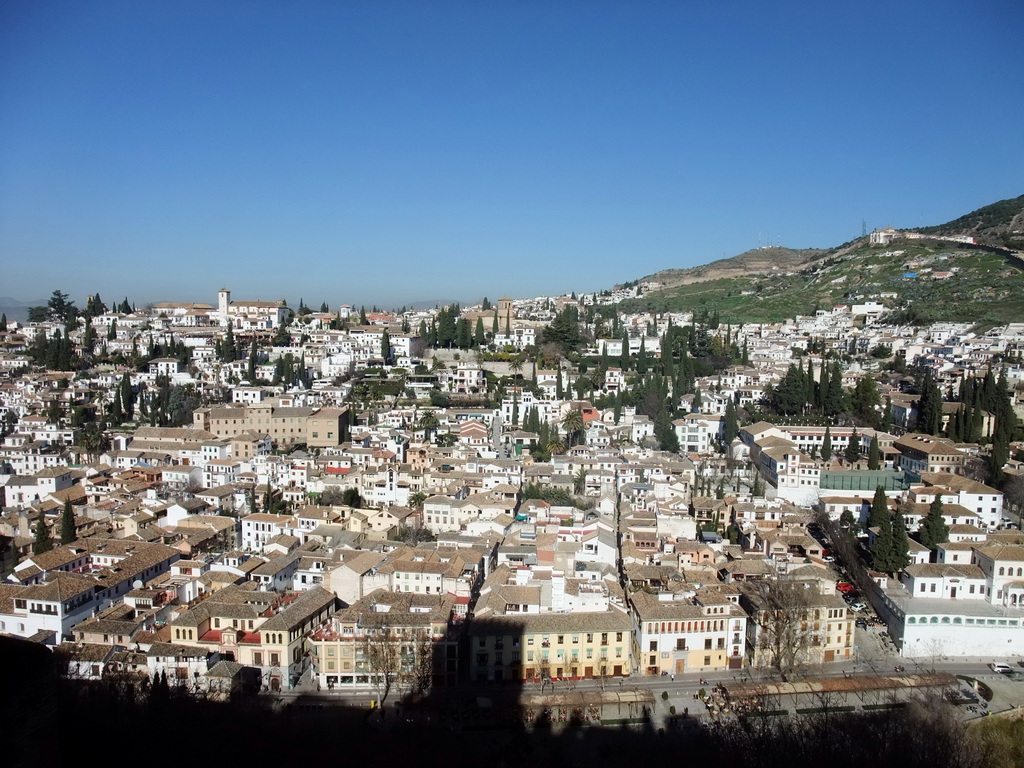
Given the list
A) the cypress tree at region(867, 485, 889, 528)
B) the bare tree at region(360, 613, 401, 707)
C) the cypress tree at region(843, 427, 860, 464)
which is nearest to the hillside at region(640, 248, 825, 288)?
the cypress tree at region(843, 427, 860, 464)

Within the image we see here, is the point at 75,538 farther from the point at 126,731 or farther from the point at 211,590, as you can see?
the point at 126,731

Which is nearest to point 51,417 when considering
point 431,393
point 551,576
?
point 431,393

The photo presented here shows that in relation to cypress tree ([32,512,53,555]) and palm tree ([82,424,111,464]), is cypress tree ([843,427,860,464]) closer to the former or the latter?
cypress tree ([32,512,53,555])

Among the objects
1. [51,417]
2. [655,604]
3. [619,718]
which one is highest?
[51,417]

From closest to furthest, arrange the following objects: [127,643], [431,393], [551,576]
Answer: [127,643]
[551,576]
[431,393]

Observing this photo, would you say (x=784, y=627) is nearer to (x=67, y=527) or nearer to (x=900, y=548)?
(x=900, y=548)

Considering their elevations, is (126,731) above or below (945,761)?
above
